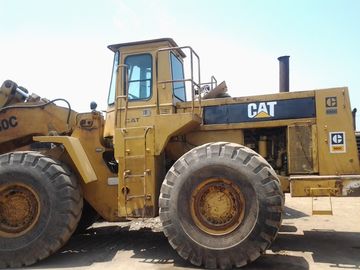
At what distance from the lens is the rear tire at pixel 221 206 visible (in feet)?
18.5

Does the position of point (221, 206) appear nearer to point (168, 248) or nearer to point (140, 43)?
point (168, 248)

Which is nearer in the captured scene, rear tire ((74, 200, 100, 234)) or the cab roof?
the cab roof

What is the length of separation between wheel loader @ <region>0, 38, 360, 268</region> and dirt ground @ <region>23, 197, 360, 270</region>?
0.50m

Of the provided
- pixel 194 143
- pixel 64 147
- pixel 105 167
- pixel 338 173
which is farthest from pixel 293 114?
pixel 64 147

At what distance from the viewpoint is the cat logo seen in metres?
7.03

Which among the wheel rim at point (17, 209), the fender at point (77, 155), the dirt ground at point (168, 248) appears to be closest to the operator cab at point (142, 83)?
the fender at point (77, 155)

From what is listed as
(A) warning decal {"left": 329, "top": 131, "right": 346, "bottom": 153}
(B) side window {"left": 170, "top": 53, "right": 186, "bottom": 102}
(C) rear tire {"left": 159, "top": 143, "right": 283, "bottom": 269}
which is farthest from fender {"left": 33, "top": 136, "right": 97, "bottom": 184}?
(A) warning decal {"left": 329, "top": 131, "right": 346, "bottom": 153}

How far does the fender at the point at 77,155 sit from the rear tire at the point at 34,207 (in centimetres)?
21

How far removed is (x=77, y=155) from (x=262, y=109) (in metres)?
3.22

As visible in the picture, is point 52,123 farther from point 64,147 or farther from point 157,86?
point 157,86

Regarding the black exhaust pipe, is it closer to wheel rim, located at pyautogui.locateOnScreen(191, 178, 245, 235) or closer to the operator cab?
the operator cab

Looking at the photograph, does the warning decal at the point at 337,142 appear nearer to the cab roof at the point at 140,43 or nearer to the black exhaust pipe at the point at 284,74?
the black exhaust pipe at the point at 284,74

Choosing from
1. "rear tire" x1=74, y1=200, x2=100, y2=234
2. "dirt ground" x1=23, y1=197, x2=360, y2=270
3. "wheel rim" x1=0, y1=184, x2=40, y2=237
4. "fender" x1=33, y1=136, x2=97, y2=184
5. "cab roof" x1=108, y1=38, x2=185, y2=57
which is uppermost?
"cab roof" x1=108, y1=38, x2=185, y2=57

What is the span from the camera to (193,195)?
6.05m
